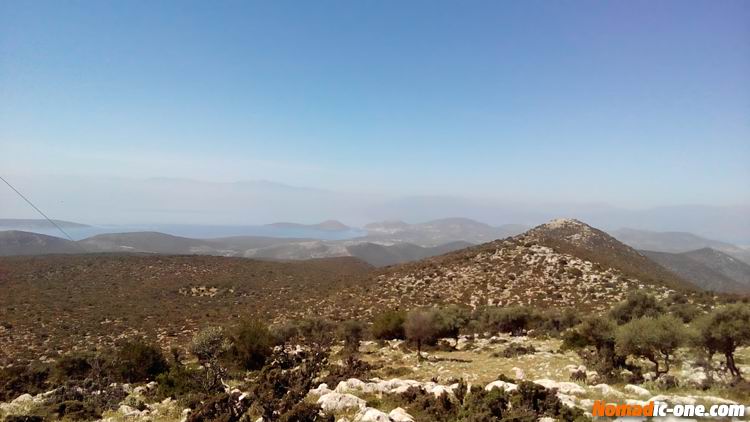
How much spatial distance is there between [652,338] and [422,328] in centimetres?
1283

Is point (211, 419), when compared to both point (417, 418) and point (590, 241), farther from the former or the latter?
point (590, 241)

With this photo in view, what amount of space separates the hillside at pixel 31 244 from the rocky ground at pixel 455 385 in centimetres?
15543

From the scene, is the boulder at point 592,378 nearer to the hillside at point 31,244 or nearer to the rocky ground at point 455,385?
the rocky ground at point 455,385

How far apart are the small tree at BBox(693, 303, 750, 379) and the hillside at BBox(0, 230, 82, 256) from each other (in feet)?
559

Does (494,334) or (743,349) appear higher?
(743,349)

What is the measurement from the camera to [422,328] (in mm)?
24469

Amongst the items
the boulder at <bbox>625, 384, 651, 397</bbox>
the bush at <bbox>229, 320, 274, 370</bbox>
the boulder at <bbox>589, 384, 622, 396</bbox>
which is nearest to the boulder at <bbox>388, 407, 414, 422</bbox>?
the boulder at <bbox>589, 384, 622, 396</bbox>

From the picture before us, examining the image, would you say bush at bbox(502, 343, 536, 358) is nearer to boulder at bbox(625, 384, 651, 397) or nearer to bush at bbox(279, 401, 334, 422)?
boulder at bbox(625, 384, 651, 397)

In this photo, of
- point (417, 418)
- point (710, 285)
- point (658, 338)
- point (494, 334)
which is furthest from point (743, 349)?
point (710, 285)

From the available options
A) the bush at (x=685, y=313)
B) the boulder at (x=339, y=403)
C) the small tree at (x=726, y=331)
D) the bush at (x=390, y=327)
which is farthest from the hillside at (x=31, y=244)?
the small tree at (x=726, y=331)

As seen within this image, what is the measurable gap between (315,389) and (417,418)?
213 inches

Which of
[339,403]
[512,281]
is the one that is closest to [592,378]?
[339,403]

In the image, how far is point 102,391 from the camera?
1709 centimetres

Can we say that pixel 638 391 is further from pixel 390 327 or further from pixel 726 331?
pixel 390 327
